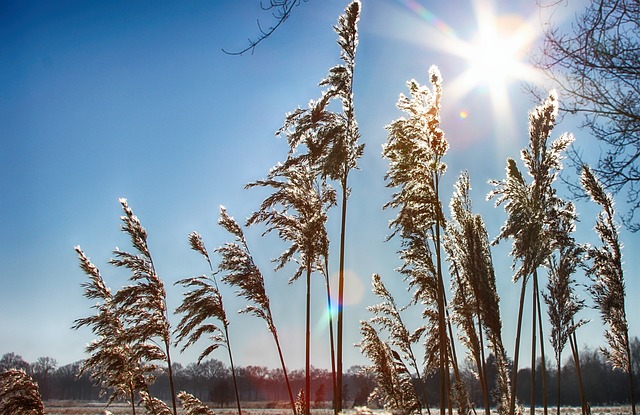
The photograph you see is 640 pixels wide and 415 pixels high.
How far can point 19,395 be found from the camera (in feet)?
33.1

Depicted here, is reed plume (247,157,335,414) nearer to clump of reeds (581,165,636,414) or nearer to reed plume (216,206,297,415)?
reed plume (216,206,297,415)

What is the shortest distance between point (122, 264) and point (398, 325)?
5.18 m

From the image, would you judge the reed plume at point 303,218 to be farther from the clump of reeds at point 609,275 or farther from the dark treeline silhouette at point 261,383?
the dark treeline silhouette at point 261,383

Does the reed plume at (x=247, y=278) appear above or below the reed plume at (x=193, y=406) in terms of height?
above

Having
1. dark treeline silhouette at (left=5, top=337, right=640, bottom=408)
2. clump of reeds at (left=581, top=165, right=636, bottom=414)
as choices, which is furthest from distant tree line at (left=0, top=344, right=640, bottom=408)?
clump of reeds at (left=581, top=165, right=636, bottom=414)

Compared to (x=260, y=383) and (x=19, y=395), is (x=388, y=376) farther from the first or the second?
(x=260, y=383)

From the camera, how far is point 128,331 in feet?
29.0

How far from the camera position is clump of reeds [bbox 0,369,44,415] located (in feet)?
32.7

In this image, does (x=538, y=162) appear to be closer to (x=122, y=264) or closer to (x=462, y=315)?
(x=462, y=315)

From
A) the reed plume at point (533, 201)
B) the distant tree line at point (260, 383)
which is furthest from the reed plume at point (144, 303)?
the distant tree line at point (260, 383)

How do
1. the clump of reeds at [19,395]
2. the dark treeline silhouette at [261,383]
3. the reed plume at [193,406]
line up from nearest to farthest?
the reed plume at [193,406] → the clump of reeds at [19,395] → the dark treeline silhouette at [261,383]

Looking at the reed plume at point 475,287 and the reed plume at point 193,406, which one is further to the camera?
the reed plume at point 193,406

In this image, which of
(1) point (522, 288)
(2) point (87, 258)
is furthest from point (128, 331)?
(1) point (522, 288)

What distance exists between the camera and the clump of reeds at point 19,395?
9953 mm
